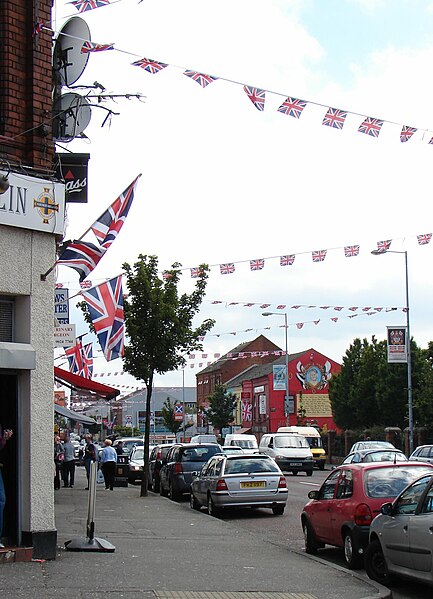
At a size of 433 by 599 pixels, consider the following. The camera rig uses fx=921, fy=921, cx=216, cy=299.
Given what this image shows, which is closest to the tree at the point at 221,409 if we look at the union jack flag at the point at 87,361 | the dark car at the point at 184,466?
the union jack flag at the point at 87,361

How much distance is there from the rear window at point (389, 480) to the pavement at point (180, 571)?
48.1 inches

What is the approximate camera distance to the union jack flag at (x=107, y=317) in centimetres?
1766

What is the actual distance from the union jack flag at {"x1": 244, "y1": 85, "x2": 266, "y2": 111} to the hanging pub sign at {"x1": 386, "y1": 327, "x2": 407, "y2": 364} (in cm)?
3065

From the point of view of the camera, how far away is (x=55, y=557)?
1124 cm

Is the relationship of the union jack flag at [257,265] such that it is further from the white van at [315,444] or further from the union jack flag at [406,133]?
the white van at [315,444]

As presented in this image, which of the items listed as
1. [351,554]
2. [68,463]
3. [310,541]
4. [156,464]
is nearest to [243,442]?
[156,464]

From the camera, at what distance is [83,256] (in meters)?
13.9

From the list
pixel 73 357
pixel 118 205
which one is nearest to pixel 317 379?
pixel 73 357

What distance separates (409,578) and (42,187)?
6.49 m

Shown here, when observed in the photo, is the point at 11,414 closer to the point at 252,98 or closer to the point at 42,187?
the point at 42,187

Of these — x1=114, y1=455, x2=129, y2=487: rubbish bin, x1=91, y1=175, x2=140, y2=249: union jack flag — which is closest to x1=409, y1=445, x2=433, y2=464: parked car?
x1=114, y1=455, x2=129, y2=487: rubbish bin

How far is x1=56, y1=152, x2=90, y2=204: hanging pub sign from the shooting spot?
13406 millimetres

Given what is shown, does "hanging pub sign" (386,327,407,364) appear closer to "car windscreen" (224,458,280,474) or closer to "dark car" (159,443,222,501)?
"dark car" (159,443,222,501)

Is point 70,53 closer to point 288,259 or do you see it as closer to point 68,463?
point 288,259
